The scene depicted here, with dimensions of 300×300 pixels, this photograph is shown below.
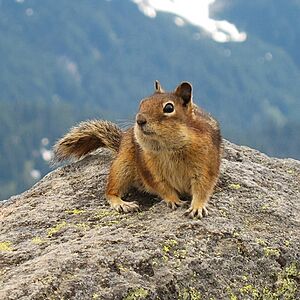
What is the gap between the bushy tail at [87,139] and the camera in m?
8.16

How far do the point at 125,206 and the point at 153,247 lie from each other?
3.56 feet

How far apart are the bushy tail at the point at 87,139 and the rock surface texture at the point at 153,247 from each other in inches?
38.3

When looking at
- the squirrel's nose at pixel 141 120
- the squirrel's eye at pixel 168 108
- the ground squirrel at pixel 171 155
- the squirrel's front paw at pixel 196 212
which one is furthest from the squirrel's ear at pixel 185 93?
the squirrel's front paw at pixel 196 212

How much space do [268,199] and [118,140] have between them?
205 centimetres

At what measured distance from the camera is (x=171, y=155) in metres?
6.42

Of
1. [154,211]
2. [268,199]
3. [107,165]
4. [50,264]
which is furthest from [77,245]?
[107,165]

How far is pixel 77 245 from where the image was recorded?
18.1ft

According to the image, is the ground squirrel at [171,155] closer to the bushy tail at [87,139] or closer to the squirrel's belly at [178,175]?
the squirrel's belly at [178,175]

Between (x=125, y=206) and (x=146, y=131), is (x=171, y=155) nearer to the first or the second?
(x=146, y=131)

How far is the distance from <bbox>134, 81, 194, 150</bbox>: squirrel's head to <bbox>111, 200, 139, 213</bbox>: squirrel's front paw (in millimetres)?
576

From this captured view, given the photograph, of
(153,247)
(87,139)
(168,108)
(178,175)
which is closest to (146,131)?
(168,108)

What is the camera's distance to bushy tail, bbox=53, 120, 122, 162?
321 inches

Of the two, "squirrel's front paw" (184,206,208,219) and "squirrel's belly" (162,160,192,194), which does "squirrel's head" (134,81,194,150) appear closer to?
"squirrel's belly" (162,160,192,194)

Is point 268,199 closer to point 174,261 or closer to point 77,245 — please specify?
point 174,261
